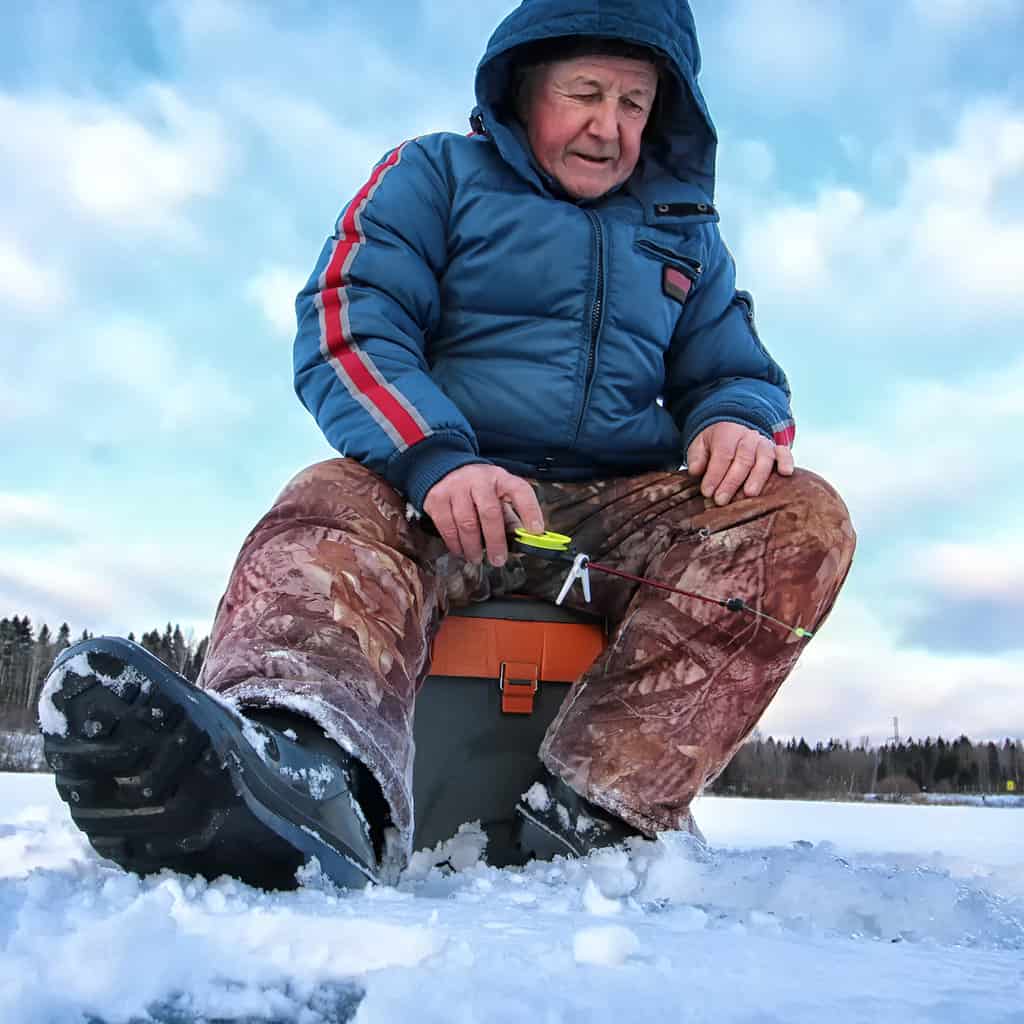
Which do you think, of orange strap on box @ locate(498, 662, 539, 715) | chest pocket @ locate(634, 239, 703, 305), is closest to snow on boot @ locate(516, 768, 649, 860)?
orange strap on box @ locate(498, 662, 539, 715)

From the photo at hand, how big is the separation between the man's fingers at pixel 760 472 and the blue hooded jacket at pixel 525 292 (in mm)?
179

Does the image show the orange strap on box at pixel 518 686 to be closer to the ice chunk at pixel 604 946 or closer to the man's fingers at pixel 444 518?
the man's fingers at pixel 444 518

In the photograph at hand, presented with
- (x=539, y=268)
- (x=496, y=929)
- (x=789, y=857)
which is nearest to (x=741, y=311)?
(x=539, y=268)

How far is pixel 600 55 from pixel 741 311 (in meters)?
0.63

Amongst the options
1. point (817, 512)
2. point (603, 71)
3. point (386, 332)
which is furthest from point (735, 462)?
point (603, 71)

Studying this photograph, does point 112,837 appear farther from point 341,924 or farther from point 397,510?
point 397,510

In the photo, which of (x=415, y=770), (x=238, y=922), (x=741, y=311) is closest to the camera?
(x=238, y=922)

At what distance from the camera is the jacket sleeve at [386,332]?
158 centimetres

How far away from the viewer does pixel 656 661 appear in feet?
5.51

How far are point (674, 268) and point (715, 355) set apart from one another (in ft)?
0.76

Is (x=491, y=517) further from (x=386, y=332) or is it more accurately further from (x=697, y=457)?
(x=697, y=457)

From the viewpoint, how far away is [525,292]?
191cm

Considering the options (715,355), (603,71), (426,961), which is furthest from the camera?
(715,355)

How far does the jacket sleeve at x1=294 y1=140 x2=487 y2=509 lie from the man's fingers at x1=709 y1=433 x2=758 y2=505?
45cm
